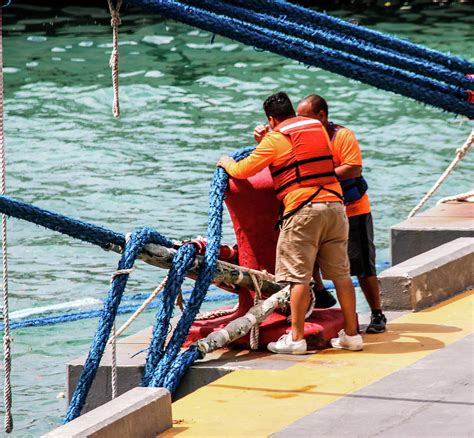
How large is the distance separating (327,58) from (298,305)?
247cm

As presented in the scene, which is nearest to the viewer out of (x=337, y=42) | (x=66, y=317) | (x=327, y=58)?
(x=327, y=58)

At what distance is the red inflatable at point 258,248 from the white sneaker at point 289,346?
14cm

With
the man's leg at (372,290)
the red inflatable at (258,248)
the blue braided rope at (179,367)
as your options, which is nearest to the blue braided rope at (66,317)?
the red inflatable at (258,248)

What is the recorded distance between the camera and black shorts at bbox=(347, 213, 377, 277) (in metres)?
8.70

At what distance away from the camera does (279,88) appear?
2431 cm

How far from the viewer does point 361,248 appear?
8727 millimetres

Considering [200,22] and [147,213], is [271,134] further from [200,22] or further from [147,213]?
[147,213]

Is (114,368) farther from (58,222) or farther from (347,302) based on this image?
(347,302)

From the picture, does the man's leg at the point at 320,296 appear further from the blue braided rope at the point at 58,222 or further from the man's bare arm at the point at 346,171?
the blue braided rope at the point at 58,222

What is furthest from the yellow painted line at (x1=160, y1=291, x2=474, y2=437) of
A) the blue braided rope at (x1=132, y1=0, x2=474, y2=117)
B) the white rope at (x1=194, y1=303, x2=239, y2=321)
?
the blue braided rope at (x1=132, y1=0, x2=474, y2=117)

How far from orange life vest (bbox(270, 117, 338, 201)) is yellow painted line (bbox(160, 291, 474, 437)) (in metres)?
1.07

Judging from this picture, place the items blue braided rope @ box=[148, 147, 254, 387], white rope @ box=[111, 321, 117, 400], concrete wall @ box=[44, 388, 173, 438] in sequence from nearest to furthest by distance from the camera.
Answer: concrete wall @ box=[44, 388, 173, 438]
white rope @ box=[111, 321, 117, 400]
blue braided rope @ box=[148, 147, 254, 387]

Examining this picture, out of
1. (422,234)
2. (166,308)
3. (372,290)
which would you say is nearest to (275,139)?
(166,308)

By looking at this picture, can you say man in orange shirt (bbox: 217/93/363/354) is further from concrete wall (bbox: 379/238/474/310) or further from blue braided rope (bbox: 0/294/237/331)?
blue braided rope (bbox: 0/294/237/331)
